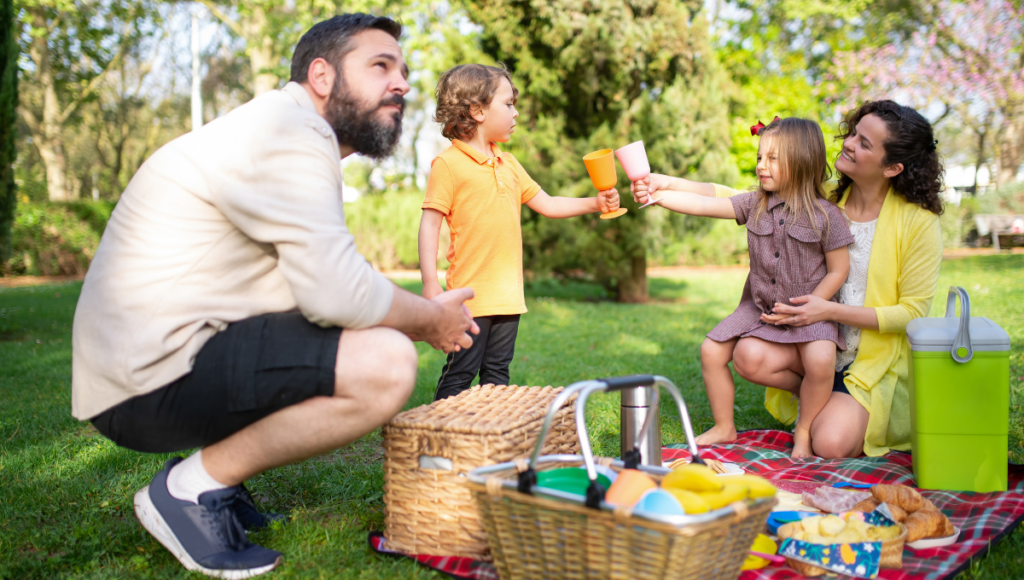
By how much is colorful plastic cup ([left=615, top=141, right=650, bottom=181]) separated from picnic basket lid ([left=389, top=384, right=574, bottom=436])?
1.09 metres

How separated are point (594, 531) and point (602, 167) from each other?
1.70 metres

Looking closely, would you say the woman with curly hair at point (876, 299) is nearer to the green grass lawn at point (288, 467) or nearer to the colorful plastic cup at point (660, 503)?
the green grass lawn at point (288, 467)

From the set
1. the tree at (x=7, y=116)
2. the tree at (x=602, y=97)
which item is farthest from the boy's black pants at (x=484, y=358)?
the tree at (x=7, y=116)

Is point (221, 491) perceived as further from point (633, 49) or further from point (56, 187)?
point (56, 187)

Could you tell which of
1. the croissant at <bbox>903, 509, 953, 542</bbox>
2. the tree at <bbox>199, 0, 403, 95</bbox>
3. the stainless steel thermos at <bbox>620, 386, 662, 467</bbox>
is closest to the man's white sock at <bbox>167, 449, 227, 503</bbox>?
the stainless steel thermos at <bbox>620, 386, 662, 467</bbox>

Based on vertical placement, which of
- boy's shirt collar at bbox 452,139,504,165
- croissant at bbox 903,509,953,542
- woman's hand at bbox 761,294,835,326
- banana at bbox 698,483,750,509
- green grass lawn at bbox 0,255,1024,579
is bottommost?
green grass lawn at bbox 0,255,1024,579

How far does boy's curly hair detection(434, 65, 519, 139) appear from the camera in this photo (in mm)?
3094

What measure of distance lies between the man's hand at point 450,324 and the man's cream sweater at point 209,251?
20cm

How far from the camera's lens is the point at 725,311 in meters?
7.89

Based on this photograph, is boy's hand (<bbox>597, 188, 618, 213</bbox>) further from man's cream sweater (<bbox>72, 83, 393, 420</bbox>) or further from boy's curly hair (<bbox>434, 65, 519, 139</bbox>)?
man's cream sweater (<bbox>72, 83, 393, 420</bbox>)

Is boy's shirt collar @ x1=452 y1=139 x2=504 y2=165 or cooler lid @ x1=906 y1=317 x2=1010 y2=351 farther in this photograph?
boy's shirt collar @ x1=452 y1=139 x2=504 y2=165

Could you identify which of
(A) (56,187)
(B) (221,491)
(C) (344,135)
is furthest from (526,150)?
(A) (56,187)

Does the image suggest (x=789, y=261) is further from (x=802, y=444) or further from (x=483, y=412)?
(x=483, y=412)

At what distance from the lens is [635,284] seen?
9.03m
